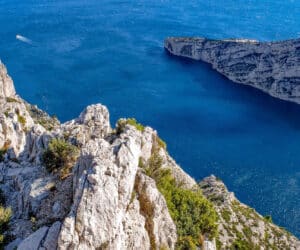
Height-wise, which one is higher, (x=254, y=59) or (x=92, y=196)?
(x=92, y=196)

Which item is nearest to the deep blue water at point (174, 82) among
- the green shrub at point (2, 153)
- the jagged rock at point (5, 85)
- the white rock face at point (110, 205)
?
the jagged rock at point (5, 85)

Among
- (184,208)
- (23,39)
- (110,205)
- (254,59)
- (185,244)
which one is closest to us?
(110,205)

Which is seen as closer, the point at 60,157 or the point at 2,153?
the point at 60,157

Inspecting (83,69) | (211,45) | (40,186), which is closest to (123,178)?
(40,186)

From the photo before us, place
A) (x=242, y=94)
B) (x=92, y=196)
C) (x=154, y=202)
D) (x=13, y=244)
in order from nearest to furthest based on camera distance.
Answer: (x=92, y=196) < (x=13, y=244) < (x=154, y=202) < (x=242, y=94)

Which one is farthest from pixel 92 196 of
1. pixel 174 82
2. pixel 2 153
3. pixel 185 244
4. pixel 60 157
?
pixel 174 82

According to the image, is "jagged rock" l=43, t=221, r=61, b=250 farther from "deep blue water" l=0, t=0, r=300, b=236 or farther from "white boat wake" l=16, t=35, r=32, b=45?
"white boat wake" l=16, t=35, r=32, b=45

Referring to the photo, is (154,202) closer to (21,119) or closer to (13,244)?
(13,244)

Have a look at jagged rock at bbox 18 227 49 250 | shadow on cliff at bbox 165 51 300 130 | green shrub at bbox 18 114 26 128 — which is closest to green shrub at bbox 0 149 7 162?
green shrub at bbox 18 114 26 128
